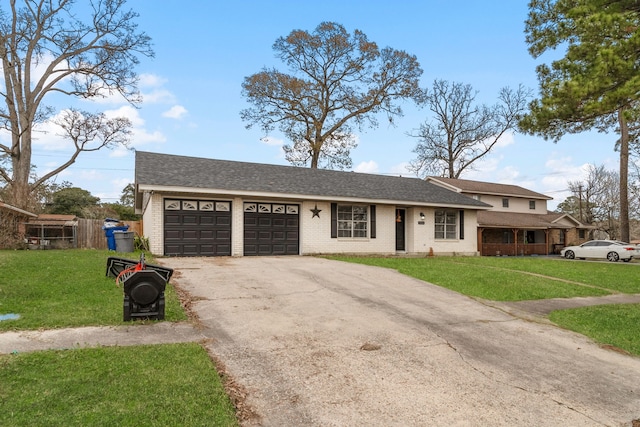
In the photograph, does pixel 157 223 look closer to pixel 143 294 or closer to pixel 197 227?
pixel 197 227

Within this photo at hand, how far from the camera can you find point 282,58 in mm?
30984

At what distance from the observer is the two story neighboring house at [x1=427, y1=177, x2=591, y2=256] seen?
2886 centimetres

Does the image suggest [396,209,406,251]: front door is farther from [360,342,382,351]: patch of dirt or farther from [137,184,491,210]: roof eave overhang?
[360,342,382,351]: patch of dirt

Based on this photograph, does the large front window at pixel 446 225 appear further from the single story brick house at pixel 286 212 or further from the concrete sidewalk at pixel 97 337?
the concrete sidewalk at pixel 97 337

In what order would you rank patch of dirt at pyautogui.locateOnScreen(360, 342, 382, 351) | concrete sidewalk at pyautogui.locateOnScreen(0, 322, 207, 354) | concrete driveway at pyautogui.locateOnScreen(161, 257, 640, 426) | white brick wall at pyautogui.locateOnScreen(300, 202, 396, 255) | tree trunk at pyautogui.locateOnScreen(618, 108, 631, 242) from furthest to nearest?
1. tree trunk at pyautogui.locateOnScreen(618, 108, 631, 242)
2. white brick wall at pyautogui.locateOnScreen(300, 202, 396, 255)
3. patch of dirt at pyautogui.locateOnScreen(360, 342, 382, 351)
4. concrete sidewalk at pyautogui.locateOnScreen(0, 322, 207, 354)
5. concrete driveway at pyautogui.locateOnScreen(161, 257, 640, 426)

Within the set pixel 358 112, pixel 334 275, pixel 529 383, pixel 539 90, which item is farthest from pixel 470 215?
pixel 529 383

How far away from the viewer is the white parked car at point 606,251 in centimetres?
2361

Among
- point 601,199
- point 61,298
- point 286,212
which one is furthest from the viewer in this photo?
point 601,199

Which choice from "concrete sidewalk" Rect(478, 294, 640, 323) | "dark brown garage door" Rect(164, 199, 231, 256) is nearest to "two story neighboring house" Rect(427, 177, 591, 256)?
"concrete sidewalk" Rect(478, 294, 640, 323)

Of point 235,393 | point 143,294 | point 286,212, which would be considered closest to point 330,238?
point 286,212

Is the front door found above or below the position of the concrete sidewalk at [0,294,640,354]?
above

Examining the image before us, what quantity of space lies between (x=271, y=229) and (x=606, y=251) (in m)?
21.9

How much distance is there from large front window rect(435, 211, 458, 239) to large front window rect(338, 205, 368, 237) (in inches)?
166

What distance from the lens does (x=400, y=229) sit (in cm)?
1886
